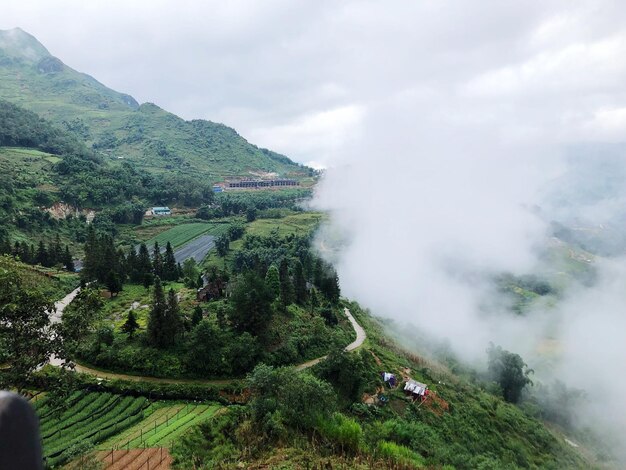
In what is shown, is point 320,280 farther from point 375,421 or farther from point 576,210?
point 576,210

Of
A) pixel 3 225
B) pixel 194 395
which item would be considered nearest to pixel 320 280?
pixel 194 395

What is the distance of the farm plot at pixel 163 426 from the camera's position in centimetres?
2255

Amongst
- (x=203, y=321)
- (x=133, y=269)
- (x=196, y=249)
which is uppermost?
(x=203, y=321)

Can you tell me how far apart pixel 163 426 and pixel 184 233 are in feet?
273

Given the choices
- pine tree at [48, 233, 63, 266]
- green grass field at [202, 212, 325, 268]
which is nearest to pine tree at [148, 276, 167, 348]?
pine tree at [48, 233, 63, 266]

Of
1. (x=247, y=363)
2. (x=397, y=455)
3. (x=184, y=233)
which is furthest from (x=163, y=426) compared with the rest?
(x=184, y=233)

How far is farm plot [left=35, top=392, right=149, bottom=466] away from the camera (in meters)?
22.2

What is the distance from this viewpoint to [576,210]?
546 feet

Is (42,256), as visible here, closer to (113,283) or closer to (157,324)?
(113,283)

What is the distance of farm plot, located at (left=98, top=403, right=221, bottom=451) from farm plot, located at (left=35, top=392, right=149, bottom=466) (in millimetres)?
836

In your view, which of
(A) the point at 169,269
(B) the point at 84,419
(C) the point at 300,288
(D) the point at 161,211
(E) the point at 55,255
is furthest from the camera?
(D) the point at 161,211

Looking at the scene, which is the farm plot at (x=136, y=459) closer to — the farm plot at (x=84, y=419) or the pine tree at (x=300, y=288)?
the farm plot at (x=84, y=419)

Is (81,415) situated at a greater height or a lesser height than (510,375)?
greater

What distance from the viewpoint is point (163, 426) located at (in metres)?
25.1
